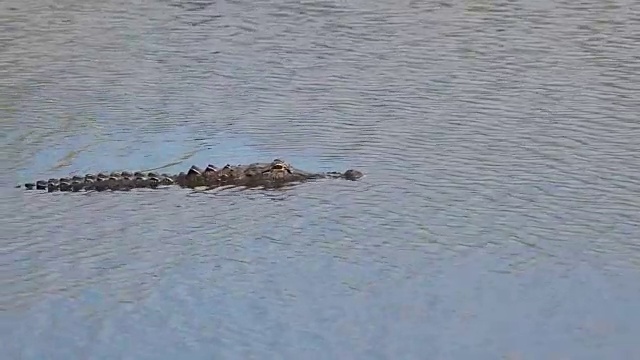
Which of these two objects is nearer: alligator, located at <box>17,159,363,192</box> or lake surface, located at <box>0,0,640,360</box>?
lake surface, located at <box>0,0,640,360</box>

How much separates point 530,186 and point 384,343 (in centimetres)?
246

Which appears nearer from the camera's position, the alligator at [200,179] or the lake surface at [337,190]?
the lake surface at [337,190]

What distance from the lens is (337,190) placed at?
8.51 m

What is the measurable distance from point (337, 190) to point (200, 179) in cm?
90

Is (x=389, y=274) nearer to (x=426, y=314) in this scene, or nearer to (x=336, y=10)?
(x=426, y=314)

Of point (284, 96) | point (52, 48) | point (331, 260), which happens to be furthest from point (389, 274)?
point (52, 48)

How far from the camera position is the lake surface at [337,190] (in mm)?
6496

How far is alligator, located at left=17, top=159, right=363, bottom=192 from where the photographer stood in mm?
8797

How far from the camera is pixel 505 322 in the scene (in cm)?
644

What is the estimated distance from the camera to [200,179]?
→ 880 cm

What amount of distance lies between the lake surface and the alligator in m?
0.09

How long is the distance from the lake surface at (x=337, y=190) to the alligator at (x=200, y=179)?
0.09 metres

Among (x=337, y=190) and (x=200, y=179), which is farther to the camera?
(x=200, y=179)

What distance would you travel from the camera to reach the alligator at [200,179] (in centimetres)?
880
